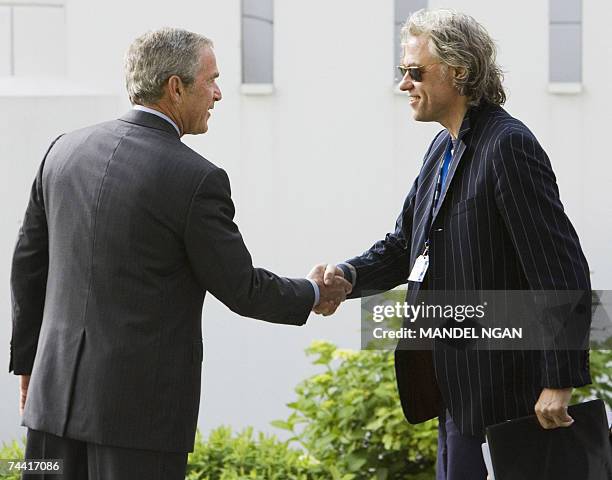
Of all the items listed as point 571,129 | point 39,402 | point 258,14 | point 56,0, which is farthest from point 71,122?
point 39,402

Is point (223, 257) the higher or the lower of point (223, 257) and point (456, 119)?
the lower

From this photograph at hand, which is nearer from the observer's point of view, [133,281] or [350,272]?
[133,281]

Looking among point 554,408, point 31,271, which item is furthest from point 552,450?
point 31,271

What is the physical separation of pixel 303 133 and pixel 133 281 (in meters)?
3.24

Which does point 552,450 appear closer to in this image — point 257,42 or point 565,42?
point 565,42

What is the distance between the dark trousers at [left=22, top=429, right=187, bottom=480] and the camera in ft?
10.0

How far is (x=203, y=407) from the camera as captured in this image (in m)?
6.29

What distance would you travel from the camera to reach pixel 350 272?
406 cm

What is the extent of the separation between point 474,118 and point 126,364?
120 centimetres

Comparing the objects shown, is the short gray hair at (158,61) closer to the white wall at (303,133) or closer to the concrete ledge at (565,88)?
the white wall at (303,133)

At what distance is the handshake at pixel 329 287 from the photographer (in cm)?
388

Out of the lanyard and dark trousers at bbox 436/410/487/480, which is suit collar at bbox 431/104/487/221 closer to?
the lanyard

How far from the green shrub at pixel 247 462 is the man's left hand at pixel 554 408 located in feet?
6.75

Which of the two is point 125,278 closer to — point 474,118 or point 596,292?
point 474,118
